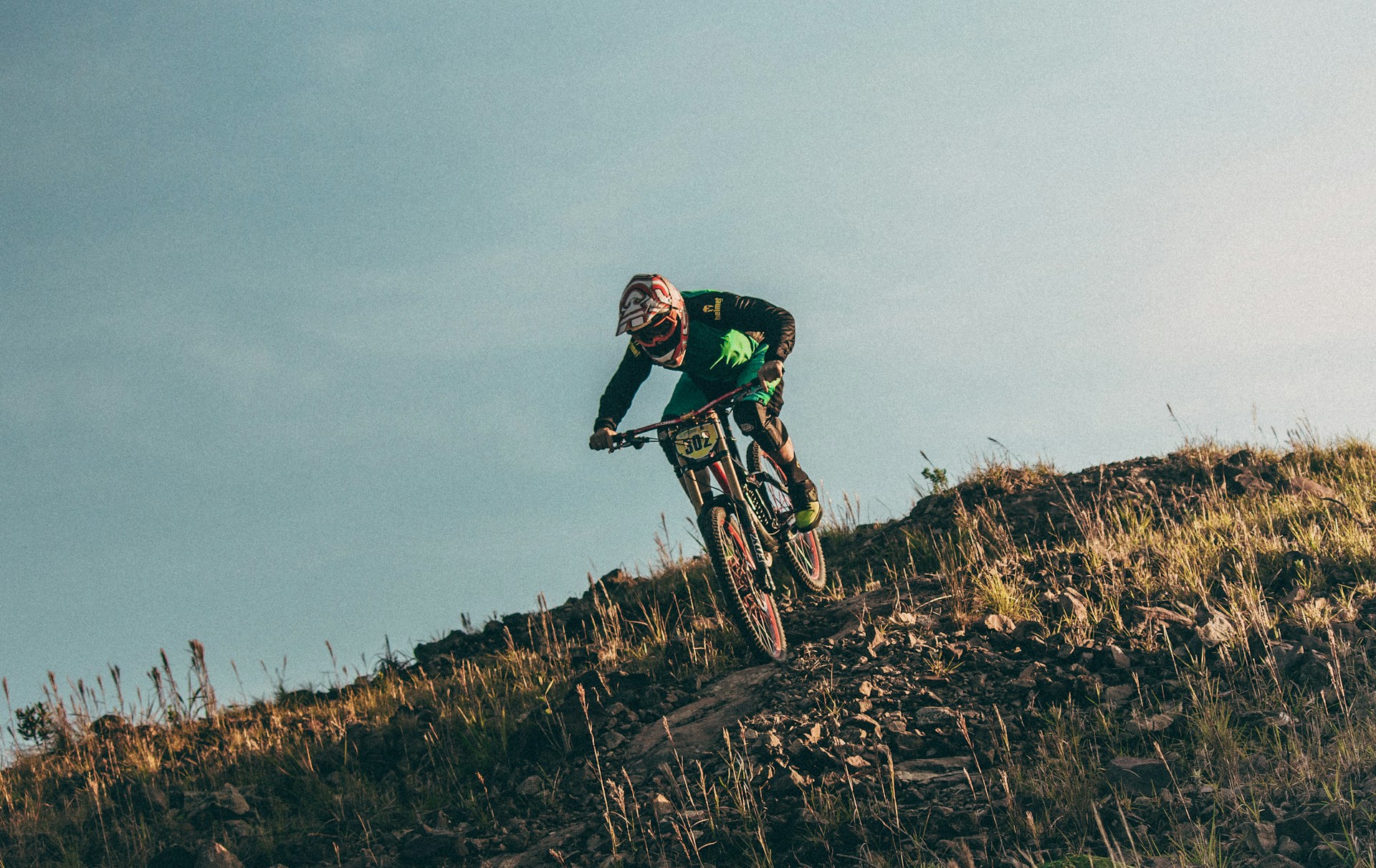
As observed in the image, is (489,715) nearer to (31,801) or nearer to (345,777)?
(345,777)

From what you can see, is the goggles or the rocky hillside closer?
the rocky hillside

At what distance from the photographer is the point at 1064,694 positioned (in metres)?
5.12

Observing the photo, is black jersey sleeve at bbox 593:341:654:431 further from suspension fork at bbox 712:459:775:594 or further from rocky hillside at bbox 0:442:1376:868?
rocky hillside at bbox 0:442:1376:868

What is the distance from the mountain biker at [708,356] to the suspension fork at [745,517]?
1.00 feet

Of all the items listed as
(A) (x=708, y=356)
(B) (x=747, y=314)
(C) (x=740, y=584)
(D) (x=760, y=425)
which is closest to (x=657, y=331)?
(A) (x=708, y=356)

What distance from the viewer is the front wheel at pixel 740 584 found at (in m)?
5.93

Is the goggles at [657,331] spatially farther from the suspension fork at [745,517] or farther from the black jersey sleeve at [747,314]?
the suspension fork at [745,517]

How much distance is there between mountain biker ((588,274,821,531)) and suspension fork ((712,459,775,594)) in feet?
1.00

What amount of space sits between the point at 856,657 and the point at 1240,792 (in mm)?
2319

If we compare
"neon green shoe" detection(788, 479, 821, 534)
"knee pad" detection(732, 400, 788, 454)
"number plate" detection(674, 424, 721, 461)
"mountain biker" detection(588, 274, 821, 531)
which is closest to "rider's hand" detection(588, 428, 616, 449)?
"mountain biker" detection(588, 274, 821, 531)

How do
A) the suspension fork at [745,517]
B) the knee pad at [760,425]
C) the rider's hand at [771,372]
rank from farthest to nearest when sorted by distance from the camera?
the knee pad at [760,425], the suspension fork at [745,517], the rider's hand at [771,372]

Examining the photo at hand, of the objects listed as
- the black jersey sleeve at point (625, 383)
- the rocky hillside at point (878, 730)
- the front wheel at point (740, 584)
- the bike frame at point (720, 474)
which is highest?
the black jersey sleeve at point (625, 383)

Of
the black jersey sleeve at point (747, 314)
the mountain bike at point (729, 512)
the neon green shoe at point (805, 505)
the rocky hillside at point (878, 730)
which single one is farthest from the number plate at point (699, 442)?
the rocky hillside at point (878, 730)

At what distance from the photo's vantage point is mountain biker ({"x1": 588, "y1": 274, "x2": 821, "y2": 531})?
20.8 feet
